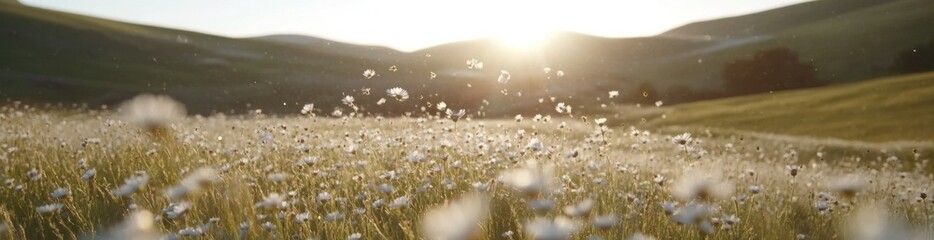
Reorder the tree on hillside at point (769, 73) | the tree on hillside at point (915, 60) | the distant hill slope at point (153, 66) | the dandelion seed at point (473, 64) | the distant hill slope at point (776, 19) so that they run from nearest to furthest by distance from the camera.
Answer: the dandelion seed at point (473, 64) → the distant hill slope at point (153, 66) → the tree on hillside at point (915, 60) → the tree on hillside at point (769, 73) → the distant hill slope at point (776, 19)

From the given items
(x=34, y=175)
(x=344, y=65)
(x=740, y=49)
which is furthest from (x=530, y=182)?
(x=344, y=65)

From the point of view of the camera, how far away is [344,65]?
8512 cm

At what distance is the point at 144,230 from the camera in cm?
371

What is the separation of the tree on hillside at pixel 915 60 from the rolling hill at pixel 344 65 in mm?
1614

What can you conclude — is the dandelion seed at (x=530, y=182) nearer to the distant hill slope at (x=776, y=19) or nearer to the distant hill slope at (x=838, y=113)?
the distant hill slope at (x=838, y=113)

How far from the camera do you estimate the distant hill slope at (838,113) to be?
3203 cm

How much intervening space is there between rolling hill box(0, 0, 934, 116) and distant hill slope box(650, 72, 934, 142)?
11.3 m

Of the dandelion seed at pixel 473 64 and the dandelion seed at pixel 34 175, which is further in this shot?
the dandelion seed at pixel 473 64

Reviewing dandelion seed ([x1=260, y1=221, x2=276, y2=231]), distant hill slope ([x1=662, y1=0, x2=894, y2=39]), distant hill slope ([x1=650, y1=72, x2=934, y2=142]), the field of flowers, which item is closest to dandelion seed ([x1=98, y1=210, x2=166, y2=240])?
the field of flowers

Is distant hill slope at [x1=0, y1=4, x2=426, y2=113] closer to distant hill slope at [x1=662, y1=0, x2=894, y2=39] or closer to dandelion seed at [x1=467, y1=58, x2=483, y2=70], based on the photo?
dandelion seed at [x1=467, y1=58, x2=483, y2=70]

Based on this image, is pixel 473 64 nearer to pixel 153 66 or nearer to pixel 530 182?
pixel 530 182

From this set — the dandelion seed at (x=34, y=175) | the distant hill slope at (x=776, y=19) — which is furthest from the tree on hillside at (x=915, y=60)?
the dandelion seed at (x=34, y=175)

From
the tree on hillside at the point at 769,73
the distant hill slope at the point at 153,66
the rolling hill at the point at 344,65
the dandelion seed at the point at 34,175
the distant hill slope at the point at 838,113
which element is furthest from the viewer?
the tree on hillside at the point at 769,73

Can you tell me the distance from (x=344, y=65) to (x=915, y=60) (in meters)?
57.2
